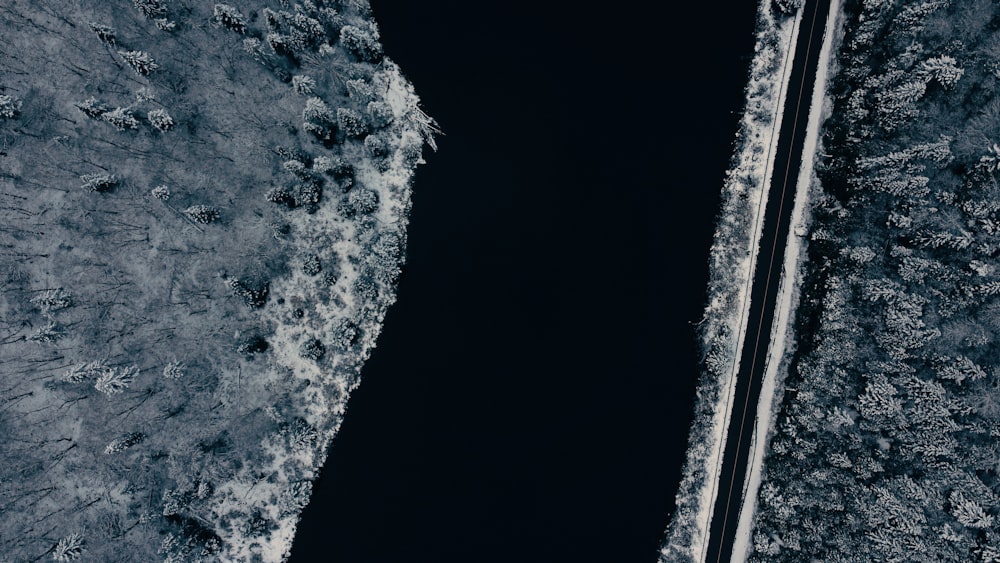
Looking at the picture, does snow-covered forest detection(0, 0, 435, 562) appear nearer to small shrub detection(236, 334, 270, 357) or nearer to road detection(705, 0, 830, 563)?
small shrub detection(236, 334, 270, 357)

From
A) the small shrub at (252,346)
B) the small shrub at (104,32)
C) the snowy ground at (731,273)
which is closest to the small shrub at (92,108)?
the small shrub at (104,32)

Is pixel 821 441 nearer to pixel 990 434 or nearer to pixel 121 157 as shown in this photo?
pixel 990 434

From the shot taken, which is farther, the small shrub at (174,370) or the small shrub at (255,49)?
the small shrub at (255,49)

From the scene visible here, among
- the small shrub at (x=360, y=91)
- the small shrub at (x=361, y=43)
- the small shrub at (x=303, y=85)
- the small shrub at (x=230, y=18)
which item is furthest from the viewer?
the small shrub at (x=360, y=91)

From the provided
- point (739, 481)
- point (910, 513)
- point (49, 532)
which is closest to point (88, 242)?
point (49, 532)

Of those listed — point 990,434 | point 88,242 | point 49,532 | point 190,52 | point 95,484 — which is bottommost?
point 49,532

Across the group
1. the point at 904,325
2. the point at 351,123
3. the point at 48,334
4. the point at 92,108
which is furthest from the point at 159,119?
the point at 904,325

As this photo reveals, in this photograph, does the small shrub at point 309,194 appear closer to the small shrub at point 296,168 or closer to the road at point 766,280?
the small shrub at point 296,168
